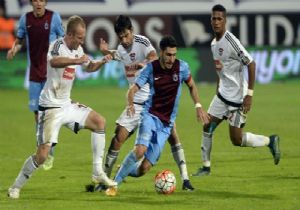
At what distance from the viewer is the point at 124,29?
41.4 ft

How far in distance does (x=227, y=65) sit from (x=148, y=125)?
261 centimetres

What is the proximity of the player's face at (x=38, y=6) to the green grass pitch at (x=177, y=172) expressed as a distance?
98.3 inches

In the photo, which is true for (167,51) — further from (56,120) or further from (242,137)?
(242,137)

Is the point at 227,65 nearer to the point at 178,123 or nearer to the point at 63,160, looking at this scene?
the point at 63,160

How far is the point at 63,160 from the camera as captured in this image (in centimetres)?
1617

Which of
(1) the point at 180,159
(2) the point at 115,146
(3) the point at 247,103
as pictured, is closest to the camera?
(1) the point at 180,159

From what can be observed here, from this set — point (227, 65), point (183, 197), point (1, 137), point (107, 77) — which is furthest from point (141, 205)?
point (107, 77)

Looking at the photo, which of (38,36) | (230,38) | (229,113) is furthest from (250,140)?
(38,36)

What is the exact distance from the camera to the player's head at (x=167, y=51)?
465 inches

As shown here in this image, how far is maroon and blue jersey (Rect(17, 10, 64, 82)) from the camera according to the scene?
15.7m

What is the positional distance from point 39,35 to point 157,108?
4.18 meters

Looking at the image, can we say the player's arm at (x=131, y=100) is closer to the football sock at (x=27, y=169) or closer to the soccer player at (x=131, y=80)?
the soccer player at (x=131, y=80)

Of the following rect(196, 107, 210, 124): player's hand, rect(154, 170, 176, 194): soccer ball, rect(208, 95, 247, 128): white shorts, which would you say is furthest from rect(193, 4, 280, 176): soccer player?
rect(196, 107, 210, 124): player's hand

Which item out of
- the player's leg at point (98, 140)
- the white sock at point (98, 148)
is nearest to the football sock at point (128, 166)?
the player's leg at point (98, 140)
